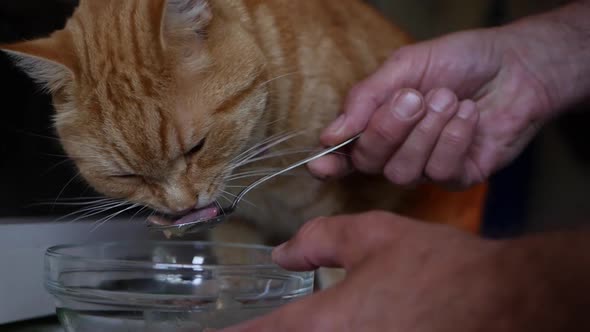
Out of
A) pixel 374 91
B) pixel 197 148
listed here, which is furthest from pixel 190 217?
pixel 374 91

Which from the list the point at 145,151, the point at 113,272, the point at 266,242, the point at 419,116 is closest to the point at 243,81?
the point at 145,151

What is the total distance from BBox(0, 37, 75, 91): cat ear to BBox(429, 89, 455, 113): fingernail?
689 millimetres

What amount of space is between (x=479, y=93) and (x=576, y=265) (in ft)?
3.03

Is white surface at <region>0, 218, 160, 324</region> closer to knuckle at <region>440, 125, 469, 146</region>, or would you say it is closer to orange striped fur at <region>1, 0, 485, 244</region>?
orange striped fur at <region>1, 0, 485, 244</region>

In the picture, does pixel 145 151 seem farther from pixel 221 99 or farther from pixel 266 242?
pixel 266 242

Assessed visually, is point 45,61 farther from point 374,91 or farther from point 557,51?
point 557,51

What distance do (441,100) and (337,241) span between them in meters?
0.55

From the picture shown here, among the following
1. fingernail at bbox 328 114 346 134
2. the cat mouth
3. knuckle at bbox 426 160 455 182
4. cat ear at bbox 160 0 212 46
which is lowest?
knuckle at bbox 426 160 455 182

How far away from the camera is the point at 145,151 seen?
1.21m

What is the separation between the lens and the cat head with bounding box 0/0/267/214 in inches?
47.1

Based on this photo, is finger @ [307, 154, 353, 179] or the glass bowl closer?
the glass bowl

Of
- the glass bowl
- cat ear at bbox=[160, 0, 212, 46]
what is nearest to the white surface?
the glass bowl

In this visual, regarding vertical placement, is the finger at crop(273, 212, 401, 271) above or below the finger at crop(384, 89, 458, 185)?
above

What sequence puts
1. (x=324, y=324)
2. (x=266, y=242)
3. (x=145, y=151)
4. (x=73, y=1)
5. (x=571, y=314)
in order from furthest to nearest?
(x=266, y=242) < (x=73, y=1) < (x=145, y=151) < (x=324, y=324) < (x=571, y=314)
